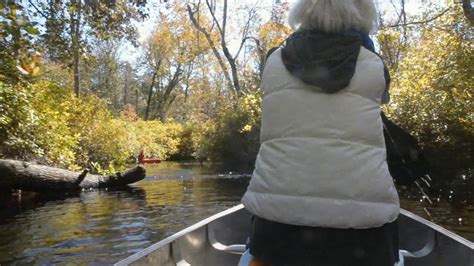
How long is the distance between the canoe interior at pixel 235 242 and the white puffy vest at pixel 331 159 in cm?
146

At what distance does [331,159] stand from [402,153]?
401 millimetres

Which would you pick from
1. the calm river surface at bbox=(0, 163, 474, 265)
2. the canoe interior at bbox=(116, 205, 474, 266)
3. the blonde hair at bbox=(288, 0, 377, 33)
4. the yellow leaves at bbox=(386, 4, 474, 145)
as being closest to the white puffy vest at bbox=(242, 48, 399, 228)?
the blonde hair at bbox=(288, 0, 377, 33)

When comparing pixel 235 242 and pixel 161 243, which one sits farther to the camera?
pixel 235 242

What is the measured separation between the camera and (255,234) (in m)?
1.69

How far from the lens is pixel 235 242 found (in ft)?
12.9

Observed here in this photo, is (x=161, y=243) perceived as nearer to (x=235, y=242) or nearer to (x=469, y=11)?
(x=235, y=242)

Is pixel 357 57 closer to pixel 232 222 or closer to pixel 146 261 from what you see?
pixel 146 261

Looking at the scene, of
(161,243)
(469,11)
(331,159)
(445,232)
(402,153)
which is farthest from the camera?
(469,11)

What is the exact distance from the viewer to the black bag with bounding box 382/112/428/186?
179cm

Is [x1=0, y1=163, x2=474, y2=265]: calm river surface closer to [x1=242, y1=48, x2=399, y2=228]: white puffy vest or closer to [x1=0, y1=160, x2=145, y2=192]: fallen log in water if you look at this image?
[x1=0, y1=160, x2=145, y2=192]: fallen log in water

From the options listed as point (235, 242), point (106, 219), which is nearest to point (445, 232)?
point (235, 242)

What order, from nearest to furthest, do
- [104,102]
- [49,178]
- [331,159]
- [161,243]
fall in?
[331,159], [161,243], [49,178], [104,102]

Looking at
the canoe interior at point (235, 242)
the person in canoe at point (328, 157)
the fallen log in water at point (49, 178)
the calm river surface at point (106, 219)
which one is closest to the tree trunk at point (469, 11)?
the calm river surface at point (106, 219)

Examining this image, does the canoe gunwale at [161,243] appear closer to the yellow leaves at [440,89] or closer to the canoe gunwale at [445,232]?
the canoe gunwale at [445,232]
